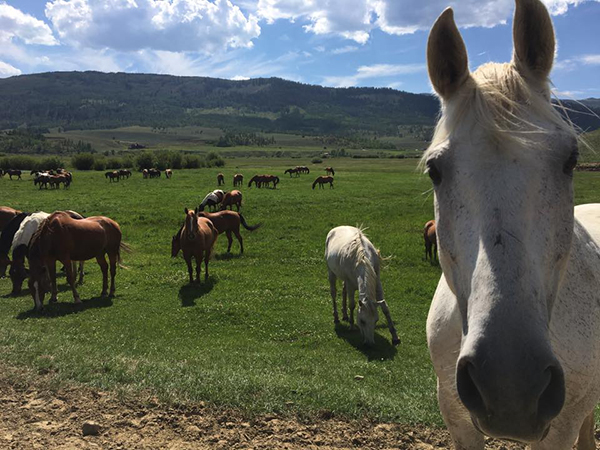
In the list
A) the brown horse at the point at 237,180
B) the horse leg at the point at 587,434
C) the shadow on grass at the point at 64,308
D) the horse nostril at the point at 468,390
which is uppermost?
the horse nostril at the point at 468,390

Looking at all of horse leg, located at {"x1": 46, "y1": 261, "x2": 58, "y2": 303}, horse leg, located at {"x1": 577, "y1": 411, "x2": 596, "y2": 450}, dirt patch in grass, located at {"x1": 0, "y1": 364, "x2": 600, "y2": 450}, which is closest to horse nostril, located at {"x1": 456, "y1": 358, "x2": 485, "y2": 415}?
horse leg, located at {"x1": 577, "y1": 411, "x2": 596, "y2": 450}

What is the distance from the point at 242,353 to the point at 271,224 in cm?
1420

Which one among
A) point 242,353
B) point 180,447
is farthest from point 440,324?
point 242,353

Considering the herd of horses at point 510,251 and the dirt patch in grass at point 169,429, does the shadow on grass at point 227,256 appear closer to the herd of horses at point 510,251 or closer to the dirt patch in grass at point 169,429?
the dirt patch in grass at point 169,429

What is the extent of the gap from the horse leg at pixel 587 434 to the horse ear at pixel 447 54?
3.44m

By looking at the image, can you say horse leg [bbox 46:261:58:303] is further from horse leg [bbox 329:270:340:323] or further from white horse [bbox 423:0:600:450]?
white horse [bbox 423:0:600:450]

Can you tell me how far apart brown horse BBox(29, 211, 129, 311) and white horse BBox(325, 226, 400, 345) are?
6.47m

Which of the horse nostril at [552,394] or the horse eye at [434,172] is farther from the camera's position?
the horse eye at [434,172]

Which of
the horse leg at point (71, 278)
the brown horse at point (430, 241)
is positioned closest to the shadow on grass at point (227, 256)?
the horse leg at point (71, 278)

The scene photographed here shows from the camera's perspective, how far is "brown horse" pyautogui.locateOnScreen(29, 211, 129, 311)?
9.70 m

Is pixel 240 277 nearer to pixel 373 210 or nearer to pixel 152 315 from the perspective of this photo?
pixel 152 315

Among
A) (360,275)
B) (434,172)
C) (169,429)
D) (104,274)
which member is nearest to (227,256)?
(104,274)

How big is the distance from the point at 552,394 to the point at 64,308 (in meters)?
11.1

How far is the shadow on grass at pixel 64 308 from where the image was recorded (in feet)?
30.6
